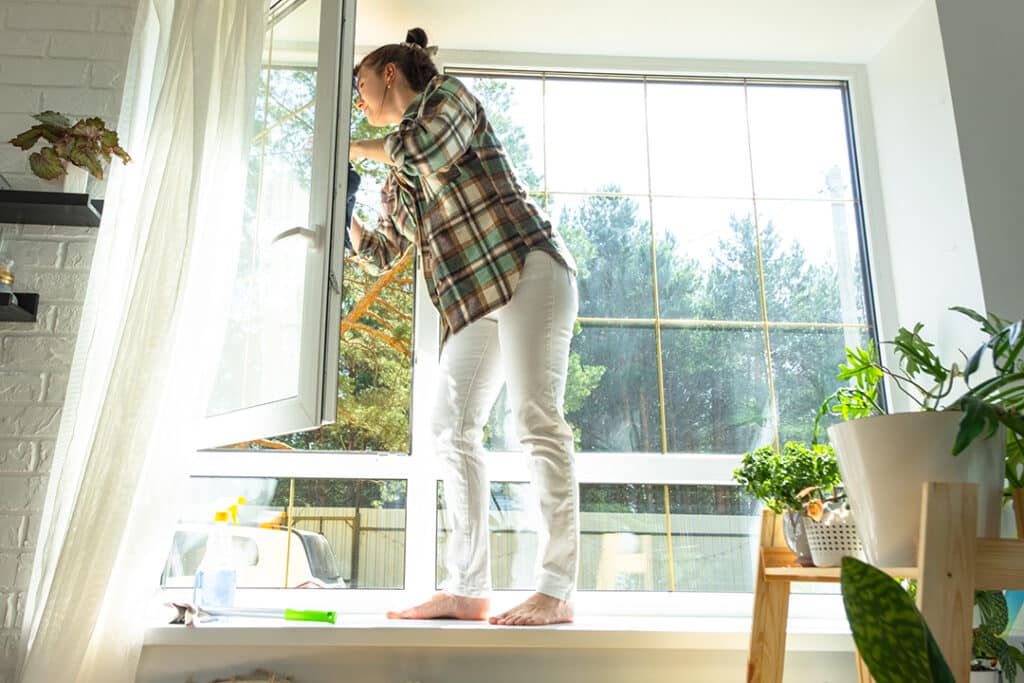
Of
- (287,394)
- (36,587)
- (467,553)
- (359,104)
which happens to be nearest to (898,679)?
(287,394)

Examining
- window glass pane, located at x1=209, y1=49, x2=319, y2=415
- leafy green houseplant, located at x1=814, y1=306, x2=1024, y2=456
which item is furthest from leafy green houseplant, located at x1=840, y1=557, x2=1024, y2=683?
window glass pane, located at x1=209, y1=49, x2=319, y2=415

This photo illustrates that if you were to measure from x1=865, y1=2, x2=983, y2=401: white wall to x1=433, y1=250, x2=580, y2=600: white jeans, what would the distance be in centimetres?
95

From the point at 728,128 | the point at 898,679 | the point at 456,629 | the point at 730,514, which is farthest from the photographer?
the point at 728,128

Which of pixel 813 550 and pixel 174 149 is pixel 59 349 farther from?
pixel 813 550

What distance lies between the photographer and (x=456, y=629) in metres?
1.58

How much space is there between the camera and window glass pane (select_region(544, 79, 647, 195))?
226 centimetres

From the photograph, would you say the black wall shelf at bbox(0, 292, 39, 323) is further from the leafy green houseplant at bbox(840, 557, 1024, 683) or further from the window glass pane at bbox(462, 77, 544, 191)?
the leafy green houseplant at bbox(840, 557, 1024, 683)

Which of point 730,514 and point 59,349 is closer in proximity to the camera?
point 59,349

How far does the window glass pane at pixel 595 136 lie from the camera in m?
2.26

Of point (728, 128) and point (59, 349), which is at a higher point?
point (728, 128)

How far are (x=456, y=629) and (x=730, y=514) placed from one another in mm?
811

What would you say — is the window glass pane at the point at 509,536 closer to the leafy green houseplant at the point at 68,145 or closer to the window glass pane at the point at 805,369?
the window glass pane at the point at 805,369

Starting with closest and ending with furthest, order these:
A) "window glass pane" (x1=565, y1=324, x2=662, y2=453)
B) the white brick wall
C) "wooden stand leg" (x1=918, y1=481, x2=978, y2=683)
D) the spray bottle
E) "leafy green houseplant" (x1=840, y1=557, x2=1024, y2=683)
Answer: "leafy green houseplant" (x1=840, y1=557, x2=1024, y2=683)
"wooden stand leg" (x1=918, y1=481, x2=978, y2=683)
the white brick wall
the spray bottle
"window glass pane" (x1=565, y1=324, x2=662, y2=453)

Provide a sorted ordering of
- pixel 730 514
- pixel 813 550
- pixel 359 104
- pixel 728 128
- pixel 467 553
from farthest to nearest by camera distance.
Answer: pixel 728 128 → pixel 730 514 → pixel 359 104 → pixel 467 553 → pixel 813 550
